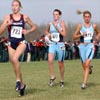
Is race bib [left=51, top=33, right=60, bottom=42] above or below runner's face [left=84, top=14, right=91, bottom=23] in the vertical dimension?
below

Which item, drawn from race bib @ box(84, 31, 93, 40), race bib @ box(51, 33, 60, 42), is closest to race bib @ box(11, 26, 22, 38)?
race bib @ box(51, 33, 60, 42)

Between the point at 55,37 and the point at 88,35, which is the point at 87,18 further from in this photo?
the point at 55,37

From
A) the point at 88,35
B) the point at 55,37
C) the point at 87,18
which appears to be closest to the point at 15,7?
the point at 55,37

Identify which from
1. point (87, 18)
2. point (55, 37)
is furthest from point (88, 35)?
point (55, 37)

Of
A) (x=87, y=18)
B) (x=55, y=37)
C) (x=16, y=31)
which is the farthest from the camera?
(x=55, y=37)

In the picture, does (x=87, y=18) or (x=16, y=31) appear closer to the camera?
(x=16, y=31)

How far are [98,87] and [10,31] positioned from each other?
3.22 metres

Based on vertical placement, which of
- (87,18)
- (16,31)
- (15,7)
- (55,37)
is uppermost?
(15,7)

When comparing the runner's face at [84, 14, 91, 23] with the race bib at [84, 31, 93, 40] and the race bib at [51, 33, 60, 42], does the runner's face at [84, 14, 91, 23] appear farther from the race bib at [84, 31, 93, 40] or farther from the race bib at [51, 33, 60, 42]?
the race bib at [51, 33, 60, 42]

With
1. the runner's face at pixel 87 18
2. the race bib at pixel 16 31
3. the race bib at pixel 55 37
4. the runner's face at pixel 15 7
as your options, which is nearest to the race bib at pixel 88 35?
the runner's face at pixel 87 18

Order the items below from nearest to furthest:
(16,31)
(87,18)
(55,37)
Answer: (16,31), (87,18), (55,37)

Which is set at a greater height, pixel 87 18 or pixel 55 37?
pixel 87 18

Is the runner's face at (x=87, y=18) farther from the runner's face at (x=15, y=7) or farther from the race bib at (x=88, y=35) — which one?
the runner's face at (x=15, y=7)

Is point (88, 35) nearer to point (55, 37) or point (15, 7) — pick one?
point (55, 37)
